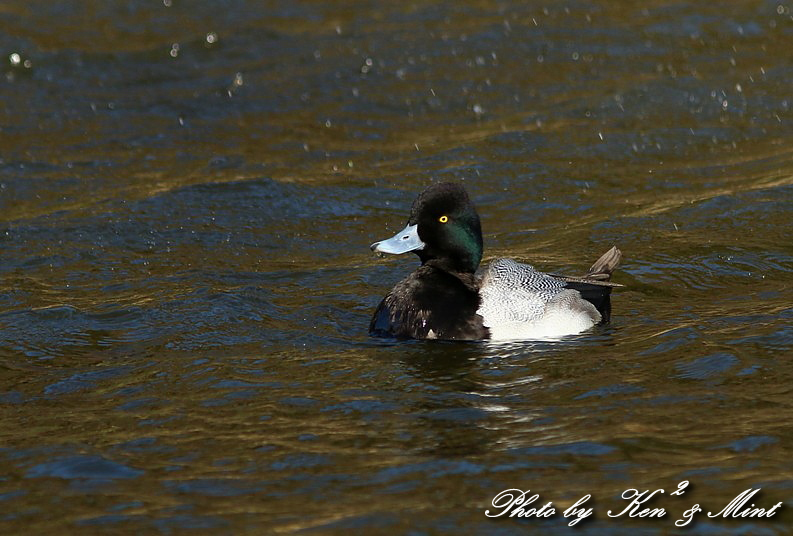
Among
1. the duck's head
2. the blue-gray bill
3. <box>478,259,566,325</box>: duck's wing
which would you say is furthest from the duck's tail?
the blue-gray bill

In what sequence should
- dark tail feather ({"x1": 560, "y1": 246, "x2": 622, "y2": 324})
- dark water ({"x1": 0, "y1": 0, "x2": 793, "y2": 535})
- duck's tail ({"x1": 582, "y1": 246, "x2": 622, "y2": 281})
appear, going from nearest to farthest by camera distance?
dark water ({"x1": 0, "y1": 0, "x2": 793, "y2": 535}), dark tail feather ({"x1": 560, "y1": 246, "x2": 622, "y2": 324}), duck's tail ({"x1": 582, "y1": 246, "x2": 622, "y2": 281})

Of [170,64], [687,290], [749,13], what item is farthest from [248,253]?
[749,13]

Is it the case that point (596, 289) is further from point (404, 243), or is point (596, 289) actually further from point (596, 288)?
point (404, 243)

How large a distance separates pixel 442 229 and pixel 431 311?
0.63 m

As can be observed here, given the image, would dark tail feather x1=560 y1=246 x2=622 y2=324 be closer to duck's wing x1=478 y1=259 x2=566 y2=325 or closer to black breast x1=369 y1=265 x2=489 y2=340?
duck's wing x1=478 y1=259 x2=566 y2=325

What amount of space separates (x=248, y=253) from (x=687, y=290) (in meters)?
3.54

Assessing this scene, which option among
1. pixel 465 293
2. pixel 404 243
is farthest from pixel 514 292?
pixel 404 243

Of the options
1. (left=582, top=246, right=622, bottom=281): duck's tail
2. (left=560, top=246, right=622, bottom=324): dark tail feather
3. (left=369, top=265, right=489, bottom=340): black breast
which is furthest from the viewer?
(left=582, top=246, right=622, bottom=281): duck's tail

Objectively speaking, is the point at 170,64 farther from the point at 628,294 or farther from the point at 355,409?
the point at 355,409

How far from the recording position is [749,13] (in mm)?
17016

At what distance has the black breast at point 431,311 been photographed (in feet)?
27.1

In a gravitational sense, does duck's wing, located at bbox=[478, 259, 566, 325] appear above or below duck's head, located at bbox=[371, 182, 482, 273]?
below

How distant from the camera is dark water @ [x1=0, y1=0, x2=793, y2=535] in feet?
19.8

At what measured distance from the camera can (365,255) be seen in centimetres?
1056
